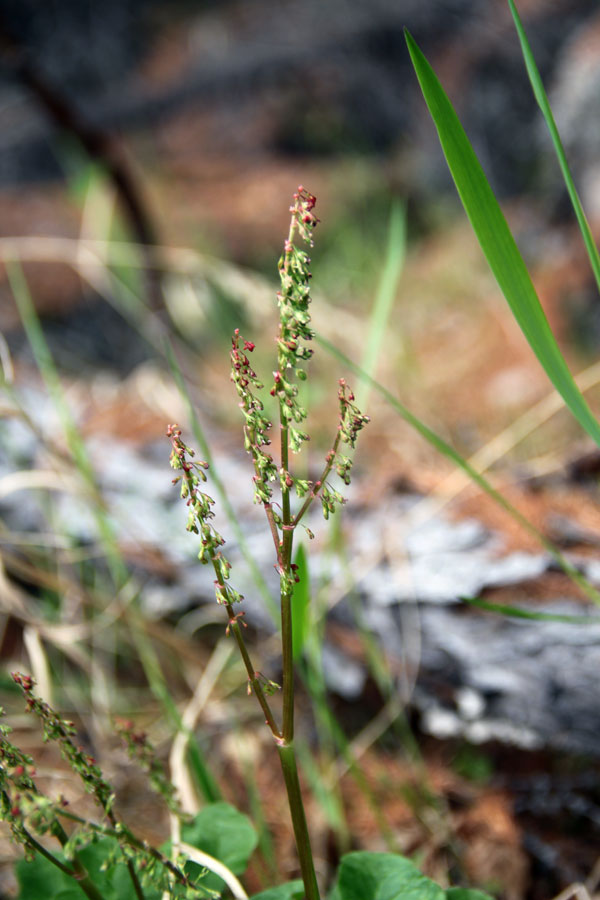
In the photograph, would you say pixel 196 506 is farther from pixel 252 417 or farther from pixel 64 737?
pixel 64 737

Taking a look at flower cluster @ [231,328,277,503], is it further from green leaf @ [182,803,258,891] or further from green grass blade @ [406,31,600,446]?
green leaf @ [182,803,258,891]

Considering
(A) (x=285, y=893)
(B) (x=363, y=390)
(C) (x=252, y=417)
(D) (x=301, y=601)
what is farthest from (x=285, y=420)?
(B) (x=363, y=390)

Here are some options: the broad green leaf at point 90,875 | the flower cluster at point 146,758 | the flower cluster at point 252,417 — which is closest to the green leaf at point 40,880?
the broad green leaf at point 90,875

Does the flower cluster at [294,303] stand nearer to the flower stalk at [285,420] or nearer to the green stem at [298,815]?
the flower stalk at [285,420]

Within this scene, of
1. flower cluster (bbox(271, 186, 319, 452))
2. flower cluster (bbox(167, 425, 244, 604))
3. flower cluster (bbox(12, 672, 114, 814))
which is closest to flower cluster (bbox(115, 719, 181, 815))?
flower cluster (bbox(12, 672, 114, 814))

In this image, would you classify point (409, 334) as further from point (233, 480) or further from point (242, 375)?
point (242, 375)
